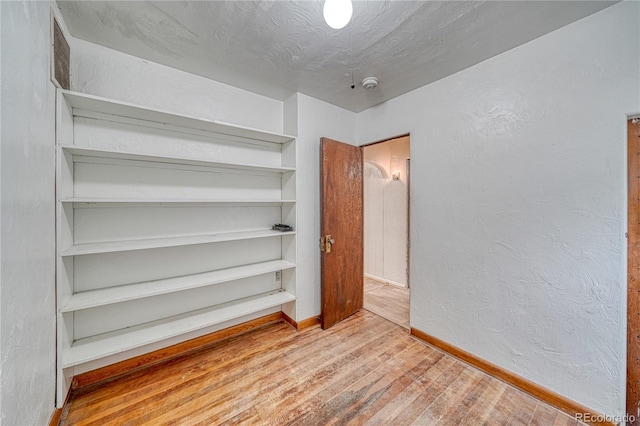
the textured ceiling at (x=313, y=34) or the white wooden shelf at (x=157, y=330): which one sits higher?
the textured ceiling at (x=313, y=34)

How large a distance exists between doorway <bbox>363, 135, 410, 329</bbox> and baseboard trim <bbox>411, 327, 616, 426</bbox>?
4.21 ft

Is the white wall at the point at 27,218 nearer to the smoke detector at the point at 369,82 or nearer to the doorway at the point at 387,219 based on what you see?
the smoke detector at the point at 369,82

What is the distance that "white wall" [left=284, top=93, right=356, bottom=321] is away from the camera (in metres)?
2.51

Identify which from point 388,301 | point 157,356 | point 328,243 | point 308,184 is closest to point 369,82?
point 308,184

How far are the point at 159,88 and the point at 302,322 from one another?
100.0 inches

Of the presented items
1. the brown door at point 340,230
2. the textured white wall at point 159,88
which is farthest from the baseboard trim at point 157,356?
the textured white wall at point 159,88

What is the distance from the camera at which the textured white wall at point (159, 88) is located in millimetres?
1726

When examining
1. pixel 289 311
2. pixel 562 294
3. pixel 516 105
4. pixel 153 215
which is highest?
pixel 516 105

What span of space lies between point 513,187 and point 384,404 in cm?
177

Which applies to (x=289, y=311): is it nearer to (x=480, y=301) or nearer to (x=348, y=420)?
(x=348, y=420)

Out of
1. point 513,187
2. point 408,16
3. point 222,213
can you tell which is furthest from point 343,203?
point 408,16

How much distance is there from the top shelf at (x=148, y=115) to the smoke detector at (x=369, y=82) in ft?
2.73

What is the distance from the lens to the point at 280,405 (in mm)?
1555

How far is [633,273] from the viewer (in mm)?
1357
